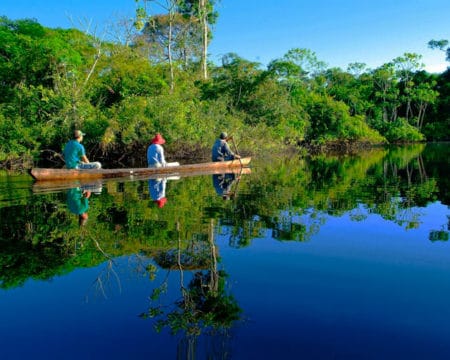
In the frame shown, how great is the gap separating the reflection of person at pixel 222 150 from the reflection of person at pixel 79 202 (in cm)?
655

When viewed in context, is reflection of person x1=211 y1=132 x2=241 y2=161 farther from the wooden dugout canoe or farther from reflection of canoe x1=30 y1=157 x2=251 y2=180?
the wooden dugout canoe

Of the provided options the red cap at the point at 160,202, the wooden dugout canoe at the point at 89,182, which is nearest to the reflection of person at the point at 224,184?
the wooden dugout canoe at the point at 89,182

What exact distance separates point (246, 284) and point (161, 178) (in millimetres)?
10441

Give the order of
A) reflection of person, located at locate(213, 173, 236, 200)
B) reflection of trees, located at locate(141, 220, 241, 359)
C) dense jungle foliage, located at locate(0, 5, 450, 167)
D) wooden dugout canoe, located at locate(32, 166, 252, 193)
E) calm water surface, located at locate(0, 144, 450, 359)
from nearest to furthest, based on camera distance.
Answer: calm water surface, located at locate(0, 144, 450, 359) → reflection of trees, located at locate(141, 220, 241, 359) → reflection of person, located at locate(213, 173, 236, 200) → wooden dugout canoe, located at locate(32, 166, 252, 193) → dense jungle foliage, located at locate(0, 5, 450, 167)

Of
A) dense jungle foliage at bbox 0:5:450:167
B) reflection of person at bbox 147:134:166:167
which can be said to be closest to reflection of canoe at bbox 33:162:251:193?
reflection of person at bbox 147:134:166:167

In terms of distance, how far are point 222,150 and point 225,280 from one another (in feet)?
42.1

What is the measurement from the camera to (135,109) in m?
21.8

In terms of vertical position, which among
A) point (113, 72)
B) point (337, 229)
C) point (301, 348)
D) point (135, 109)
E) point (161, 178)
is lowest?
point (301, 348)

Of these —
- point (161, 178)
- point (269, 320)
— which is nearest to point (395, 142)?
point (161, 178)

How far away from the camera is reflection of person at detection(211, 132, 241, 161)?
677 inches

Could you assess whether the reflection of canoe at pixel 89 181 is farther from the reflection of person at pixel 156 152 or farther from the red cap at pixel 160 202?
the red cap at pixel 160 202

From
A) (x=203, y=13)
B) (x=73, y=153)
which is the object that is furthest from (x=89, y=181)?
(x=203, y=13)

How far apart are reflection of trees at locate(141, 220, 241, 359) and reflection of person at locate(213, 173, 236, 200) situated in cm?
482

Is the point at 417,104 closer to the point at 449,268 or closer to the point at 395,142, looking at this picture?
the point at 395,142
